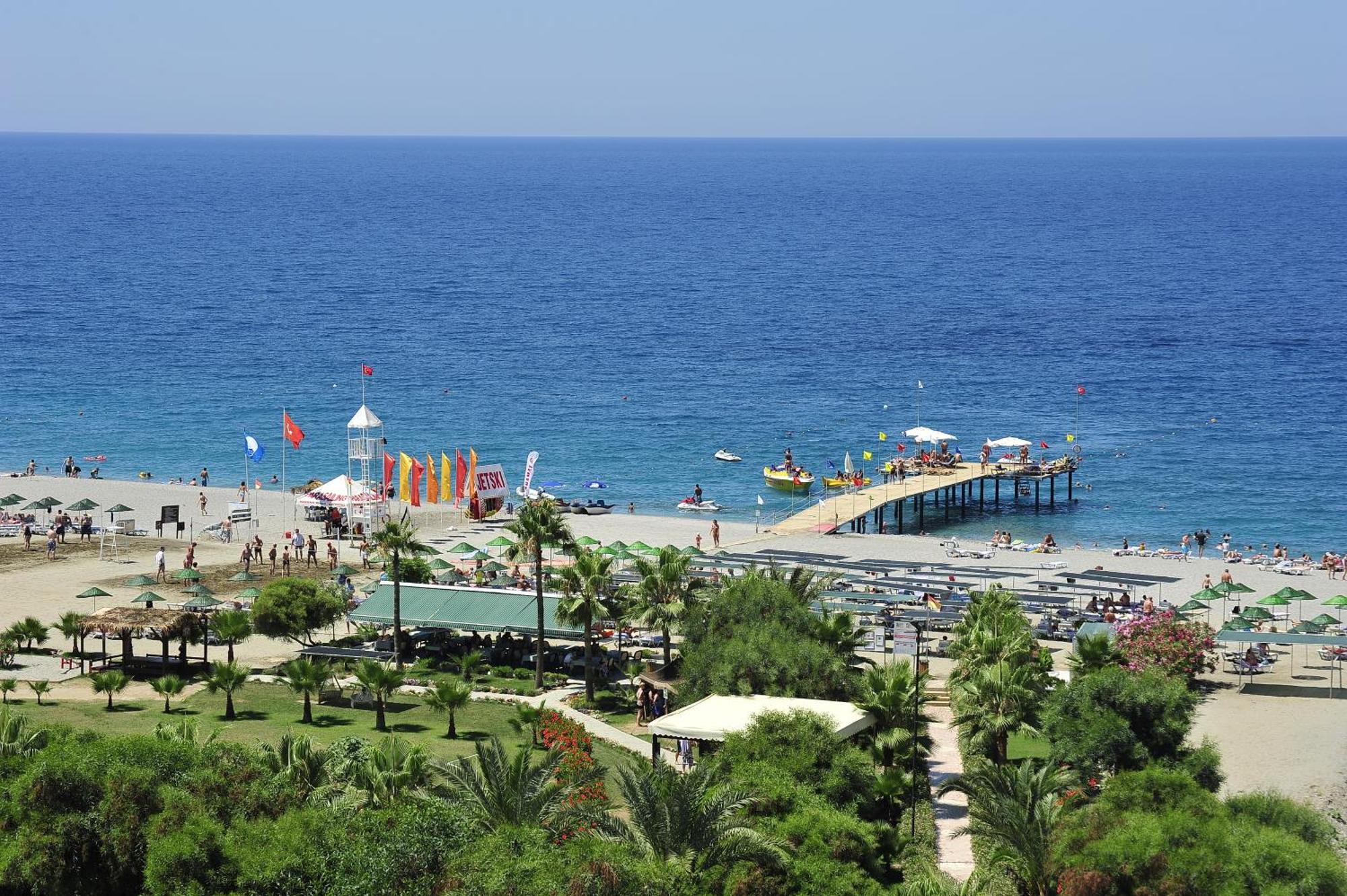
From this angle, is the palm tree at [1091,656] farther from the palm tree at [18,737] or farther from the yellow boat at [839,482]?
the yellow boat at [839,482]

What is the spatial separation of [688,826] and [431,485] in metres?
45.6

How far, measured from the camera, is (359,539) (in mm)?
64062

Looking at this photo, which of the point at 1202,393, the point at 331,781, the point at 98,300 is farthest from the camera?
→ the point at 98,300

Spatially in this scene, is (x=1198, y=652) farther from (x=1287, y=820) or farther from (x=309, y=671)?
(x=309, y=671)

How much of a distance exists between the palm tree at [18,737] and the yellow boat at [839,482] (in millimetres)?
49926

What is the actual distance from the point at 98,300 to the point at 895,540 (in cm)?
10256

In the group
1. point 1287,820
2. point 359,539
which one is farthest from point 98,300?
point 1287,820

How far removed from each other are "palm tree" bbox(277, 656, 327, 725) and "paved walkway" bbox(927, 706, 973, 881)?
48.4ft

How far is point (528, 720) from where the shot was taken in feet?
122

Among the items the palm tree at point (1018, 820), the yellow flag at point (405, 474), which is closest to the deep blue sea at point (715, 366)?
the yellow flag at point (405, 474)

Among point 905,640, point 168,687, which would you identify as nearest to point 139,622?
point 168,687

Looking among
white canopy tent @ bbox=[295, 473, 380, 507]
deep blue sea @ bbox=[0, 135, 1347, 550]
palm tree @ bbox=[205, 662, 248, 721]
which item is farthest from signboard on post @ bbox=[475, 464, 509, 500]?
palm tree @ bbox=[205, 662, 248, 721]

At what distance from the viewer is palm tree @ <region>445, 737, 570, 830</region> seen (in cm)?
Answer: 2881

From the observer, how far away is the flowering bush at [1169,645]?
42906mm
